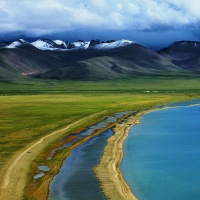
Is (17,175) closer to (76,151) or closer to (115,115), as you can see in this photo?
(76,151)

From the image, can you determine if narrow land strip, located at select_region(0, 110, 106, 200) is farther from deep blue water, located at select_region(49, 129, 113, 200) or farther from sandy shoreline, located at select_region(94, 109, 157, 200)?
sandy shoreline, located at select_region(94, 109, 157, 200)

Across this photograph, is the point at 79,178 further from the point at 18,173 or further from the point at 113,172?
the point at 18,173

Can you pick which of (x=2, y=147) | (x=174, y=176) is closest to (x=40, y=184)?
(x=174, y=176)

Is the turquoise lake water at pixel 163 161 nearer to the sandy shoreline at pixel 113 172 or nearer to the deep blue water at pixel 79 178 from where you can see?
the sandy shoreline at pixel 113 172

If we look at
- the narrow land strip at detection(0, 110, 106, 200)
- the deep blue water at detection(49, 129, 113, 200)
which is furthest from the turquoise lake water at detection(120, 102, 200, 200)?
the narrow land strip at detection(0, 110, 106, 200)

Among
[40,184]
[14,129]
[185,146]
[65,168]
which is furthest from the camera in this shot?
[14,129]

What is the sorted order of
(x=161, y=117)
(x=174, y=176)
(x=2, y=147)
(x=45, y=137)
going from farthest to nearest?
1. (x=161, y=117)
2. (x=45, y=137)
3. (x=2, y=147)
4. (x=174, y=176)

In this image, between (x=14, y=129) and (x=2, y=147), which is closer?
(x=2, y=147)
